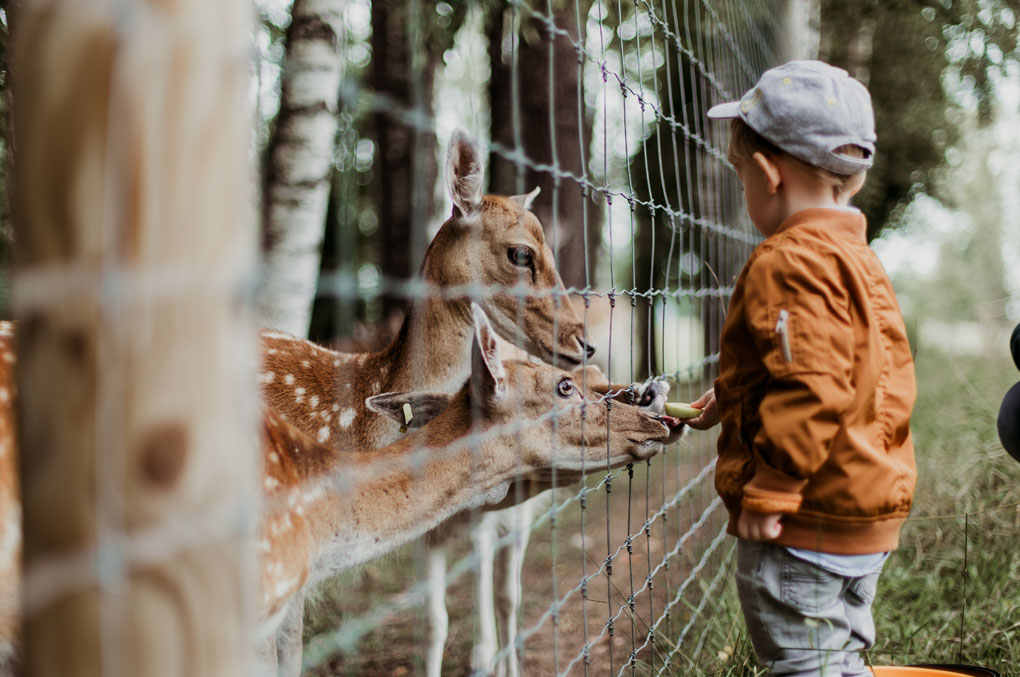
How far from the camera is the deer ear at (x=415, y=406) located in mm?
2947

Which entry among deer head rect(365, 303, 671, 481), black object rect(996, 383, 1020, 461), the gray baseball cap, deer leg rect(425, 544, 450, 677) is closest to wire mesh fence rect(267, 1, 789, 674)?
deer leg rect(425, 544, 450, 677)

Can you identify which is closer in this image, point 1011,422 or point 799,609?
point 799,609

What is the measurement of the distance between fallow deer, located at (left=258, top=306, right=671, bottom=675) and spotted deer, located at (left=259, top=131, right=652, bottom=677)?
0.61m

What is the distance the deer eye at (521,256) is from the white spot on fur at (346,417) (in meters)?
0.89

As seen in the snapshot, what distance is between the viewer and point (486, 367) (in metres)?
2.73

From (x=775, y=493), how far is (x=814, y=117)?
0.86 meters

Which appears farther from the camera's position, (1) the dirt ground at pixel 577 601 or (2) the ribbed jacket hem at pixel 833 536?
(1) the dirt ground at pixel 577 601

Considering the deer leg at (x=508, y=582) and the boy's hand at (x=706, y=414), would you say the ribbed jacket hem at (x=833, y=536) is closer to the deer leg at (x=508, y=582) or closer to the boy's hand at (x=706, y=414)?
the boy's hand at (x=706, y=414)

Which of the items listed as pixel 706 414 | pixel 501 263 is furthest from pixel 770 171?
pixel 501 263

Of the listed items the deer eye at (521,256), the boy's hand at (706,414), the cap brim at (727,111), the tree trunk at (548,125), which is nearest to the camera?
the cap brim at (727,111)

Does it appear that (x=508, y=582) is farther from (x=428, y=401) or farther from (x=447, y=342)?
(x=428, y=401)

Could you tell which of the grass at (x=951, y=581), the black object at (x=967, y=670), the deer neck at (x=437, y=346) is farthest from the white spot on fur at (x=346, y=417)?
the black object at (x=967, y=670)

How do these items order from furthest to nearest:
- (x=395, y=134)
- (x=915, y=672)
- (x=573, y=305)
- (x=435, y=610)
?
(x=395, y=134)
(x=573, y=305)
(x=435, y=610)
(x=915, y=672)

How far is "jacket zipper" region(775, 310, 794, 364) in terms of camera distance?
1.95 metres
